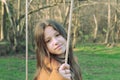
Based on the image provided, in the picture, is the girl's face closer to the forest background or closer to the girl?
the girl

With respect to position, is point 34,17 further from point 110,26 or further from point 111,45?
point 110,26

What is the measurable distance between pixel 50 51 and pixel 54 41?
64 mm

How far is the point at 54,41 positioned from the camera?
68.2 inches

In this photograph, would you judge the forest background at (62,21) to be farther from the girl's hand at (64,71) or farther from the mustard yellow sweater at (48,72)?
the girl's hand at (64,71)

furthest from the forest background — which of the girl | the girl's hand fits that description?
the girl's hand

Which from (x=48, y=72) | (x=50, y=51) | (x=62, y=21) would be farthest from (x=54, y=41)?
(x=62, y=21)

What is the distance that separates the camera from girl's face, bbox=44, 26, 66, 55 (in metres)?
1.72

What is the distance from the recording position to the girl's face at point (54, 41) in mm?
1724

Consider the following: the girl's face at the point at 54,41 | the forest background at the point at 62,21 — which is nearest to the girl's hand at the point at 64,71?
the girl's face at the point at 54,41

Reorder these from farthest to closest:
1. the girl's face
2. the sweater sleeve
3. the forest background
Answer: the forest background → the girl's face → the sweater sleeve

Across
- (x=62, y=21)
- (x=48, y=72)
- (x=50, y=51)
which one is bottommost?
(x=62, y=21)

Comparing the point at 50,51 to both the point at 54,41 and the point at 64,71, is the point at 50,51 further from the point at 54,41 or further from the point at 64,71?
the point at 64,71

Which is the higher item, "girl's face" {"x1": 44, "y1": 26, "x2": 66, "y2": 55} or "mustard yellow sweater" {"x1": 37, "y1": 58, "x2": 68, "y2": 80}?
"girl's face" {"x1": 44, "y1": 26, "x2": 66, "y2": 55}

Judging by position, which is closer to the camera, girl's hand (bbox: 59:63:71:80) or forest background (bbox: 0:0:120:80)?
girl's hand (bbox: 59:63:71:80)
